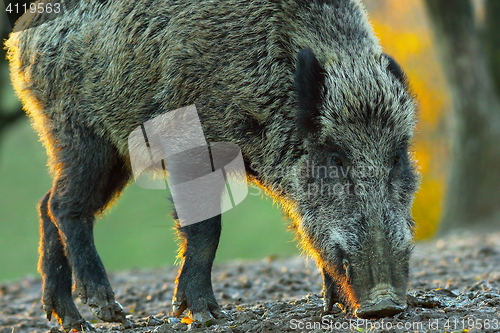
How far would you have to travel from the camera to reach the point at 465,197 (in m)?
11.5

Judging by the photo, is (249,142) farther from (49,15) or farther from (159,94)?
(49,15)

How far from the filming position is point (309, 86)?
4.39m

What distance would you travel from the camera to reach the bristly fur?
4.18 m

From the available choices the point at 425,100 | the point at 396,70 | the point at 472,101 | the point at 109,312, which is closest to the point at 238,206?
the point at 425,100

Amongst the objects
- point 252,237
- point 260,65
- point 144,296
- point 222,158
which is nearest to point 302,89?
point 260,65

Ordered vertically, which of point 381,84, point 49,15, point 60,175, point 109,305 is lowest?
point 109,305

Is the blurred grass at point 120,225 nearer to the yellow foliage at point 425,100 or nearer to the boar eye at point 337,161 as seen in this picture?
the yellow foliage at point 425,100

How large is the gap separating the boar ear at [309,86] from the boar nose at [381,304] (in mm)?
1218

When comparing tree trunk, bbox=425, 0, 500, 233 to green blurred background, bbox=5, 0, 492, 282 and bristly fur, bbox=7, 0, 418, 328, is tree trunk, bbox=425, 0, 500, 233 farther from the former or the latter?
green blurred background, bbox=5, 0, 492, 282

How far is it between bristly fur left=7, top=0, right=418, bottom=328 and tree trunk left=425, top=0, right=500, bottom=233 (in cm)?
647

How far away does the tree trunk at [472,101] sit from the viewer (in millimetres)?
10781

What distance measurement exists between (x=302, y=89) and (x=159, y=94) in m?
1.14
